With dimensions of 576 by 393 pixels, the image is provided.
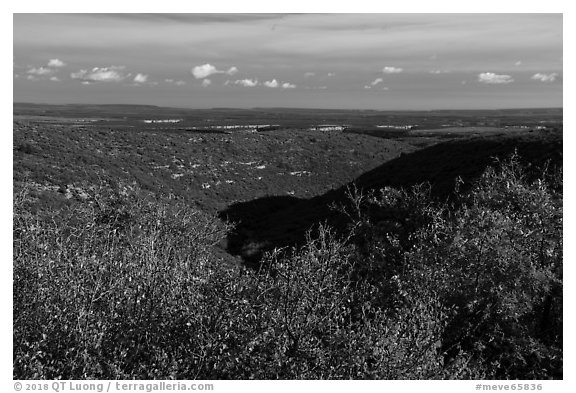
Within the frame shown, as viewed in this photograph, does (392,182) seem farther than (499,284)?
Yes

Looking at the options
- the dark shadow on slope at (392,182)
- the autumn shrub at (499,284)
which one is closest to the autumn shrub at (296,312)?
the autumn shrub at (499,284)

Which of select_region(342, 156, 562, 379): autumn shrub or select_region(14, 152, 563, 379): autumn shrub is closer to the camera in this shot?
select_region(14, 152, 563, 379): autumn shrub

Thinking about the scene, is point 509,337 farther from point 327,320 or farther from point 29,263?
point 29,263

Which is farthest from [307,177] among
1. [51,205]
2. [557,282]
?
[557,282]

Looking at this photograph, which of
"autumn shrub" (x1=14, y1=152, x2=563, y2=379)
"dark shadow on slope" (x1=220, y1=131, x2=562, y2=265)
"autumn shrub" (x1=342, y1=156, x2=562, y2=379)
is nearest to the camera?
"autumn shrub" (x1=14, y1=152, x2=563, y2=379)

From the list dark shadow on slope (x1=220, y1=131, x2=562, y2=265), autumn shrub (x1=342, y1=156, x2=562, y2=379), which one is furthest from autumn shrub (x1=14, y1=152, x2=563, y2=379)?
dark shadow on slope (x1=220, y1=131, x2=562, y2=265)

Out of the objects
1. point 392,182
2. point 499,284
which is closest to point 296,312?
point 499,284

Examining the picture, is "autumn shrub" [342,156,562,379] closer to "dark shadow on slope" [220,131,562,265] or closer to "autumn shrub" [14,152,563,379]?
"autumn shrub" [14,152,563,379]

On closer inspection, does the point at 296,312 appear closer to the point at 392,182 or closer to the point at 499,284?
the point at 499,284
